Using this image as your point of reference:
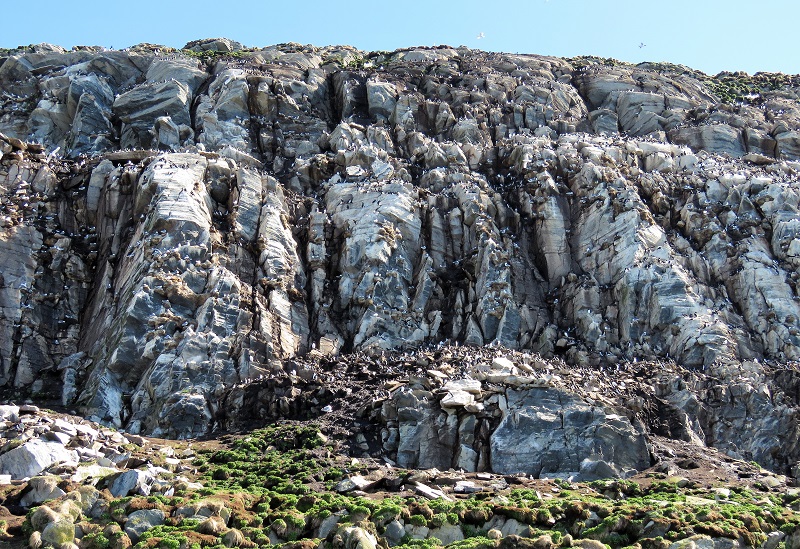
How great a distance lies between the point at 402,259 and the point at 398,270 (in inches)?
44.7

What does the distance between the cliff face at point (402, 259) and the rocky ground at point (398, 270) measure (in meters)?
0.17

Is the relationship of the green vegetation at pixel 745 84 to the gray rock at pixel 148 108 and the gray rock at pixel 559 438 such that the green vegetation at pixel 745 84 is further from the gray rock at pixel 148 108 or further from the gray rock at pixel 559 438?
the gray rock at pixel 559 438

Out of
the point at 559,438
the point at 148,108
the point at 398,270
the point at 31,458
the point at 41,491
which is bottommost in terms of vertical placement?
the point at 41,491

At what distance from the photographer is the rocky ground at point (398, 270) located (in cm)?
4128

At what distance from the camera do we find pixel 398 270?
53.7 meters

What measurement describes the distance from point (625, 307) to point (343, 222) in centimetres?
1926

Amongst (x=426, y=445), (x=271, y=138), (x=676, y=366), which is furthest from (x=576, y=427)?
(x=271, y=138)

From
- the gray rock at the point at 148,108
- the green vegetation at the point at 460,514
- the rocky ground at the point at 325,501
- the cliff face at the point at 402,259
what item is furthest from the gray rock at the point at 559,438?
the gray rock at the point at 148,108

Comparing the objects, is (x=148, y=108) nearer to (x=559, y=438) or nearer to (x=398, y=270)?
(x=398, y=270)

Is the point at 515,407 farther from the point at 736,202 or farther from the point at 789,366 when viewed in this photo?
the point at 736,202

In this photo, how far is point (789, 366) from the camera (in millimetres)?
48750

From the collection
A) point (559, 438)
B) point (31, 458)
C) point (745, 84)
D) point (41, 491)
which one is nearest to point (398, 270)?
point (559, 438)

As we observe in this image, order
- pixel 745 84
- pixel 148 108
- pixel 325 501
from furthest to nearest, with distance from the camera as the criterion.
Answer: pixel 745 84
pixel 148 108
pixel 325 501

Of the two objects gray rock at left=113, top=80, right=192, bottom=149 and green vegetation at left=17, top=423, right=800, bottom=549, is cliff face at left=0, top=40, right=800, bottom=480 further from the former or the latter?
green vegetation at left=17, top=423, right=800, bottom=549
